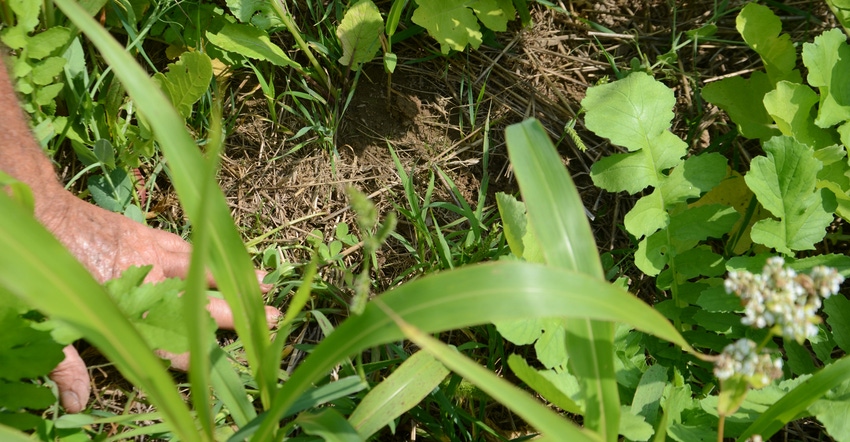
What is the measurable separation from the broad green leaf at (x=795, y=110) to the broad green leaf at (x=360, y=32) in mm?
1278

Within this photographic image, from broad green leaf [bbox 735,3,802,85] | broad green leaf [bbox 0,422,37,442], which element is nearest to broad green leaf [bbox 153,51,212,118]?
broad green leaf [bbox 0,422,37,442]

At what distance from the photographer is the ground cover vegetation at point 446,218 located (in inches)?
45.9

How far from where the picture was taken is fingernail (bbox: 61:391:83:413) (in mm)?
1946

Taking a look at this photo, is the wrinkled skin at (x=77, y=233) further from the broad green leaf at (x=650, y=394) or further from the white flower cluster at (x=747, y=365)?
the white flower cluster at (x=747, y=365)

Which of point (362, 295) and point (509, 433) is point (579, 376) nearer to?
point (362, 295)

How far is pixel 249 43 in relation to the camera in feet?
7.82

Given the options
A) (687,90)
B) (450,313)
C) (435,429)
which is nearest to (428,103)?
(687,90)

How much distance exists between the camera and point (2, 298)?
137cm

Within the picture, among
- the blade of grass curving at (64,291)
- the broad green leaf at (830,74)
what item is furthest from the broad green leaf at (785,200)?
the blade of grass curving at (64,291)

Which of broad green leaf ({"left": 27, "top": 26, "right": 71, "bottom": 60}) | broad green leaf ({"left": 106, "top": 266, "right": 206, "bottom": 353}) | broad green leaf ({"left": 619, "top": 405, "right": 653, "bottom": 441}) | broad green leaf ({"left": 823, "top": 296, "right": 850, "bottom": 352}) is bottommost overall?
broad green leaf ({"left": 823, "top": 296, "right": 850, "bottom": 352})

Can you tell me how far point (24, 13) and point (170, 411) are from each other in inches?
60.5

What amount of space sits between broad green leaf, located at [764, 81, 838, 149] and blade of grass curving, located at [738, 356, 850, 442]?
0.75 m

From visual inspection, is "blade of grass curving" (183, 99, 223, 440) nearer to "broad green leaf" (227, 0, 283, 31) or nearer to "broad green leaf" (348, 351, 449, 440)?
"broad green leaf" (348, 351, 449, 440)

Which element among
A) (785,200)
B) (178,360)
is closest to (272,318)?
(178,360)
